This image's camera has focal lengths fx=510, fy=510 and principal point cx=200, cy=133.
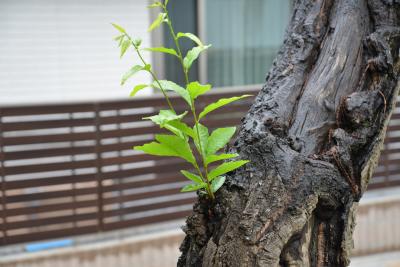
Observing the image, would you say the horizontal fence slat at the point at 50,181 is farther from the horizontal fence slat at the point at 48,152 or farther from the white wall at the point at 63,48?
the white wall at the point at 63,48

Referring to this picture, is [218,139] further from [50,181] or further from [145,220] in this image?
[145,220]

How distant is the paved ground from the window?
2800 millimetres

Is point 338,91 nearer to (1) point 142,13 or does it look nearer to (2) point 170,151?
(2) point 170,151

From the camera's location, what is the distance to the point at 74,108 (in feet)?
16.1

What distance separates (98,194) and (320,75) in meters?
3.79

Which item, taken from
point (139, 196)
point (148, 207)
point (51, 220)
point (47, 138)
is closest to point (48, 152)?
point (47, 138)

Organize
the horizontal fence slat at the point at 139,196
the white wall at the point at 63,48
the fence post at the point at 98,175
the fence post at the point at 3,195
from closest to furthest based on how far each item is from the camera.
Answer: the fence post at the point at 3,195, the fence post at the point at 98,175, the horizontal fence slat at the point at 139,196, the white wall at the point at 63,48

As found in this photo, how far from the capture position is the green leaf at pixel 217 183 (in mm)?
1367

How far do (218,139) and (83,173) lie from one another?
3786 mm

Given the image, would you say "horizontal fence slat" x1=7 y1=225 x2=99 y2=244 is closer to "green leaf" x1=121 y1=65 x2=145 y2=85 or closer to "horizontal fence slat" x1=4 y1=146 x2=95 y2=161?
"horizontal fence slat" x1=4 y1=146 x2=95 y2=161

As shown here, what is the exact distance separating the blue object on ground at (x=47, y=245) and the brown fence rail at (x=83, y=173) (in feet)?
0.22

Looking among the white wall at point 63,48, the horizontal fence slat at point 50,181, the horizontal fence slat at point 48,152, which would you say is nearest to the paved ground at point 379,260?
the horizontal fence slat at point 50,181

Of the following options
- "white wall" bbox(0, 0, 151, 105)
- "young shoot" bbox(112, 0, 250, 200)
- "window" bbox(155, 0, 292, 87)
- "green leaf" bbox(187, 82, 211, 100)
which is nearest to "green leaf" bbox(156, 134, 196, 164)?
"young shoot" bbox(112, 0, 250, 200)

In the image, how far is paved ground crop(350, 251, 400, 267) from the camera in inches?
211
